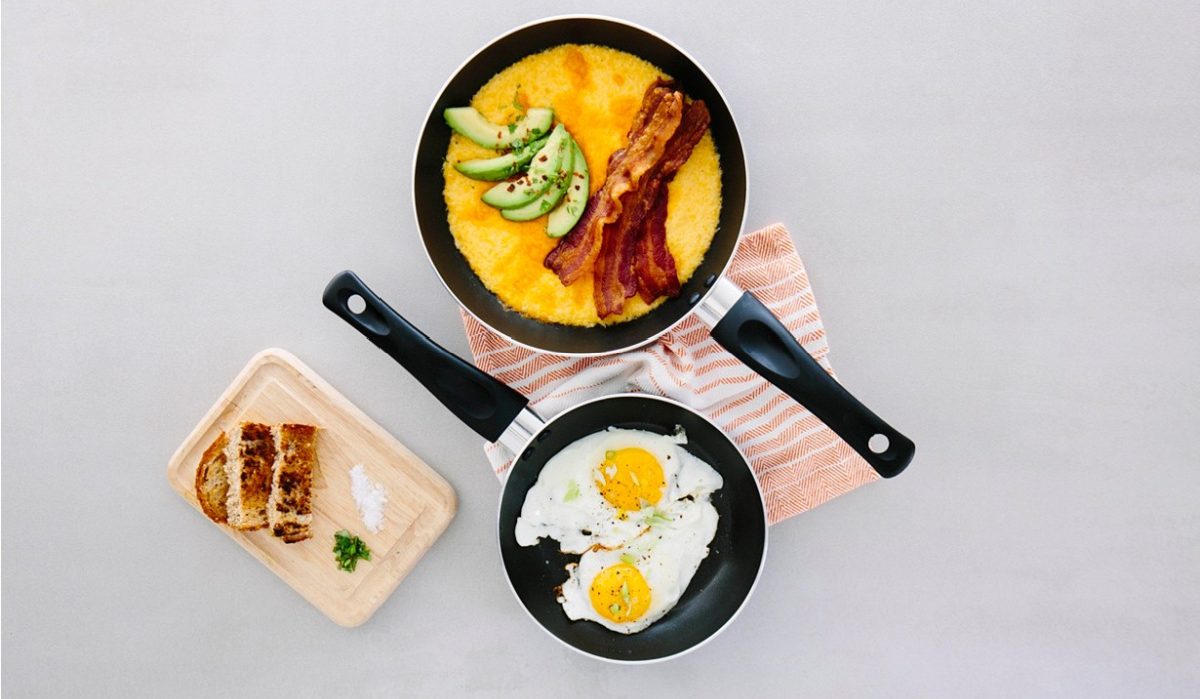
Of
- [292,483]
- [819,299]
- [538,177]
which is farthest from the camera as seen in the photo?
[819,299]

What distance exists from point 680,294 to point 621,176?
0.49 metres

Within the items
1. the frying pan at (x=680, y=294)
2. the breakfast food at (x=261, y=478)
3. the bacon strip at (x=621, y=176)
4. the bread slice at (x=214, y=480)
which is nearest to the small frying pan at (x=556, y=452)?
the frying pan at (x=680, y=294)

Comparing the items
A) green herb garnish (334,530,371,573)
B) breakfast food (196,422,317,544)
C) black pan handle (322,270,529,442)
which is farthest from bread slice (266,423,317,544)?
black pan handle (322,270,529,442)

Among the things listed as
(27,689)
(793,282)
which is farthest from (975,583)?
(27,689)

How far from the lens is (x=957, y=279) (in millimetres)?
3014

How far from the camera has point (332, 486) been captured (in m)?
3.04

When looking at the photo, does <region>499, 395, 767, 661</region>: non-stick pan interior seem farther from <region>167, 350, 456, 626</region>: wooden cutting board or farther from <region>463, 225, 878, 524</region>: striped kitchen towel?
<region>167, 350, 456, 626</region>: wooden cutting board

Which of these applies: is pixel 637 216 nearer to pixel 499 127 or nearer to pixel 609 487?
pixel 499 127

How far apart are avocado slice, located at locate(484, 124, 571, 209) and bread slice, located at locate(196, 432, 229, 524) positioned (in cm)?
143

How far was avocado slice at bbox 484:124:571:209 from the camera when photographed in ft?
8.67

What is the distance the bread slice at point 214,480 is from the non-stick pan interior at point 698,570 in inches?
42.8

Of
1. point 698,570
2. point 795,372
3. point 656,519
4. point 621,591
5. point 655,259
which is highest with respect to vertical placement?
point 655,259

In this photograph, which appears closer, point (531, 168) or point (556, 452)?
point (531, 168)

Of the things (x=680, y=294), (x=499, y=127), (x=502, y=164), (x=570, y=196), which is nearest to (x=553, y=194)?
(x=570, y=196)
